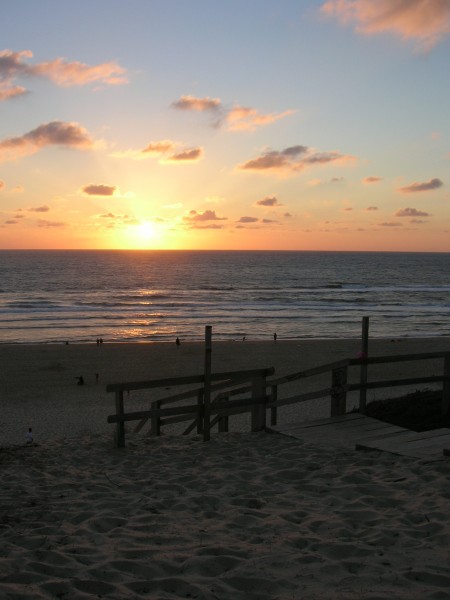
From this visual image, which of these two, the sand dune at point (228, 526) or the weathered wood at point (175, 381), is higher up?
the weathered wood at point (175, 381)

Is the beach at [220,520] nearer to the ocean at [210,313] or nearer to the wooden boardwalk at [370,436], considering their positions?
the wooden boardwalk at [370,436]

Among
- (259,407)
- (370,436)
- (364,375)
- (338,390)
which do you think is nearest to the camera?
(370,436)

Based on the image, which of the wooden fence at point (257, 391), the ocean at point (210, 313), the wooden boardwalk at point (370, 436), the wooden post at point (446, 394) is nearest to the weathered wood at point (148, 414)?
the wooden fence at point (257, 391)

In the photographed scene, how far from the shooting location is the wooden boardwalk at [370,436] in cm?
698

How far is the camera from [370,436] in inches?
312

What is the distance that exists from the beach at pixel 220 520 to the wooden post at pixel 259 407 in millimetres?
204

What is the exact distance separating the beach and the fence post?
1317 mm

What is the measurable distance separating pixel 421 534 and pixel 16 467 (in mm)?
5169

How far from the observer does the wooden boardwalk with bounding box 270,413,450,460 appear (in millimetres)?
6977

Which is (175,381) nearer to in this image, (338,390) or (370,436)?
(338,390)

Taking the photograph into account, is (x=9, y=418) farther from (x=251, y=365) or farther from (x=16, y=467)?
(x=251, y=365)

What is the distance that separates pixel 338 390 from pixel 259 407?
130 centimetres

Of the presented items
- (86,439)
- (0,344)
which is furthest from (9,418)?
(0,344)

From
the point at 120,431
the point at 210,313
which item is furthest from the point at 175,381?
the point at 210,313
